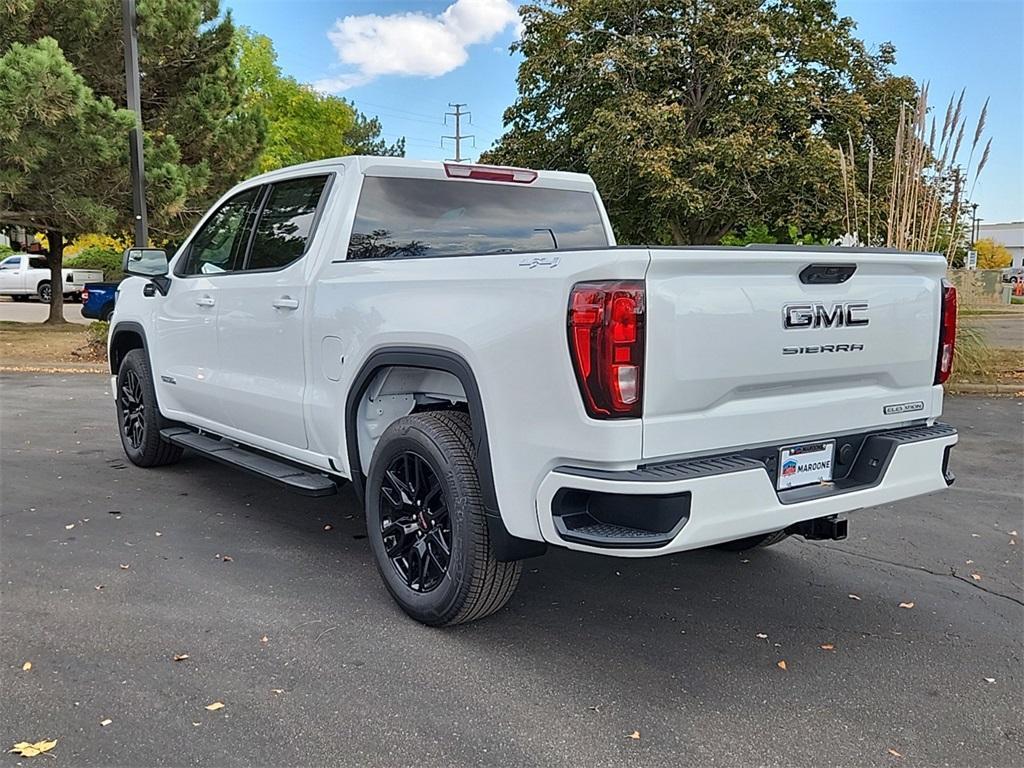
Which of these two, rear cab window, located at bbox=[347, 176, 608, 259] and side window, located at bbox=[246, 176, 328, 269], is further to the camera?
side window, located at bbox=[246, 176, 328, 269]

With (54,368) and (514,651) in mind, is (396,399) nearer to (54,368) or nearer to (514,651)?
(514,651)

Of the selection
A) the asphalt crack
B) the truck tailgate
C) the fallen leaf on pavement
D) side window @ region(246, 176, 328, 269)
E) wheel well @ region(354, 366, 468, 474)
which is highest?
side window @ region(246, 176, 328, 269)

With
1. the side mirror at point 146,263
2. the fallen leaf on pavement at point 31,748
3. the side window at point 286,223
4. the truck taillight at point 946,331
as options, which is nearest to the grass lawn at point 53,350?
the side mirror at point 146,263

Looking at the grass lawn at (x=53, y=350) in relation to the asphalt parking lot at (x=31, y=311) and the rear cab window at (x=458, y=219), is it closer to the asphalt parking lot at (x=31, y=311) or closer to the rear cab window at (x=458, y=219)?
the asphalt parking lot at (x=31, y=311)

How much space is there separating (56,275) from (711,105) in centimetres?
1396

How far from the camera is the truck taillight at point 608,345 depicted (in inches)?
108

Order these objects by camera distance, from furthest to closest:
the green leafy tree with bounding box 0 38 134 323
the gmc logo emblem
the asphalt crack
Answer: the green leafy tree with bounding box 0 38 134 323, the asphalt crack, the gmc logo emblem

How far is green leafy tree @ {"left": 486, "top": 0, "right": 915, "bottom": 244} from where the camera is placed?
1627 centimetres

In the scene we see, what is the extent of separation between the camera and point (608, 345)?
276cm

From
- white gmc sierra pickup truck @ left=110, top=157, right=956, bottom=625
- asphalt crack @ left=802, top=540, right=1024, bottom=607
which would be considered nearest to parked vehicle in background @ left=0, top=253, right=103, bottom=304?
white gmc sierra pickup truck @ left=110, top=157, right=956, bottom=625

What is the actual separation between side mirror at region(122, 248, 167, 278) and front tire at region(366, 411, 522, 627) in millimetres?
2630

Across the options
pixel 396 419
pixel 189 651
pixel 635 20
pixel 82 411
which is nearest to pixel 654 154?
pixel 635 20

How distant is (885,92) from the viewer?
17797mm

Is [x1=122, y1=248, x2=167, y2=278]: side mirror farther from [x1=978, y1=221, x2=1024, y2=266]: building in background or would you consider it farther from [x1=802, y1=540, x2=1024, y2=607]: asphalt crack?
[x1=978, y1=221, x2=1024, y2=266]: building in background
